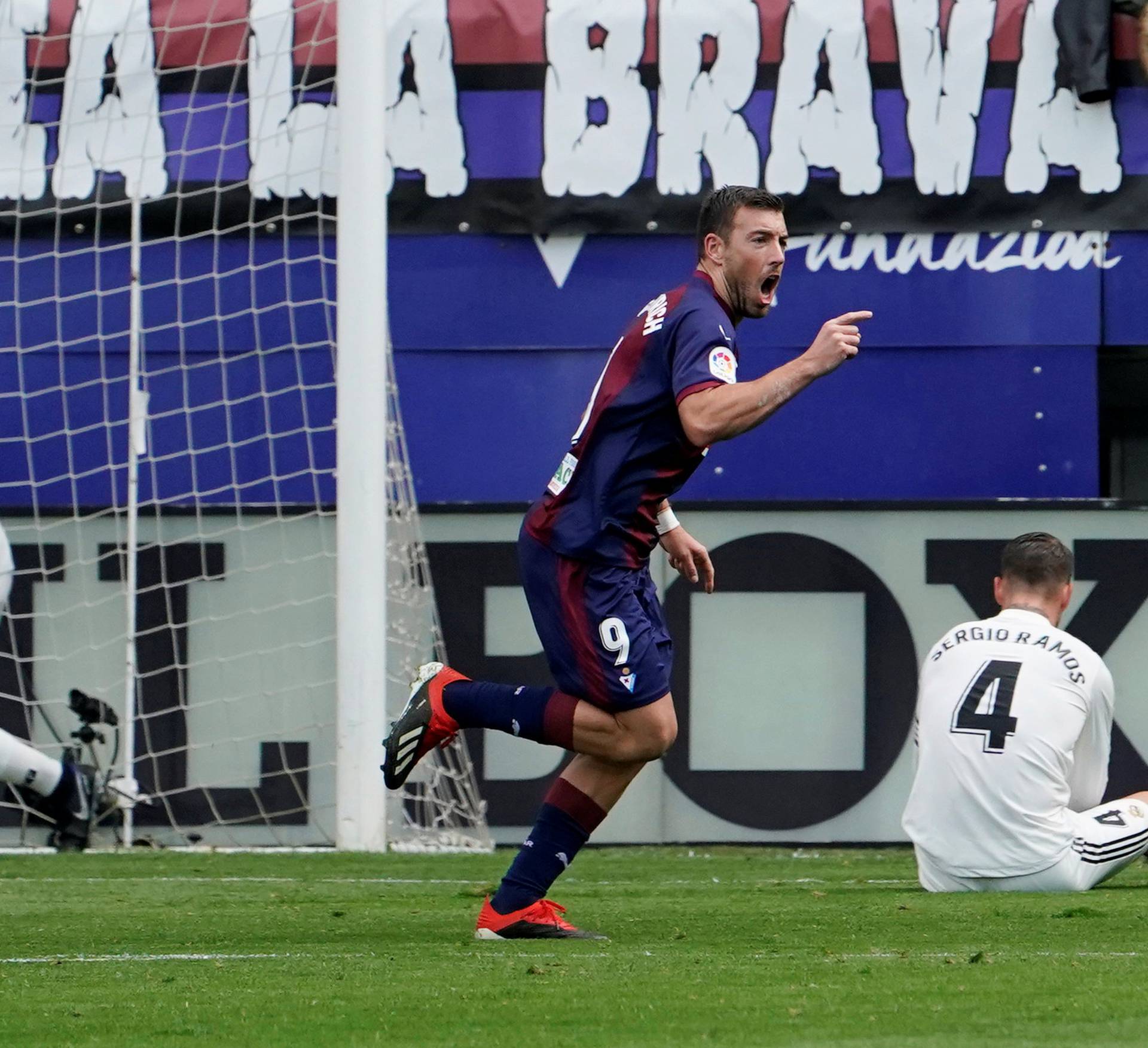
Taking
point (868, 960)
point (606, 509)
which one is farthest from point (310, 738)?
point (868, 960)

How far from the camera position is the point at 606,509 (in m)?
4.25

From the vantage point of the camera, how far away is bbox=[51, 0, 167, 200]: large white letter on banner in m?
9.51

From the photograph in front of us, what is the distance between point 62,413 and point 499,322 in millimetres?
2048

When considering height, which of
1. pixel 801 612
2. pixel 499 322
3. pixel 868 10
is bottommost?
pixel 801 612

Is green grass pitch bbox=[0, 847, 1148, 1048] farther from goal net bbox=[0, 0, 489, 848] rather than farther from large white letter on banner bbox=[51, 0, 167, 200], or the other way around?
large white letter on banner bbox=[51, 0, 167, 200]

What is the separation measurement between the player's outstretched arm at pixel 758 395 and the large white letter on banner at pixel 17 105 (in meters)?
6.28

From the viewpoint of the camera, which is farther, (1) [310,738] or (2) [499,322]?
(2) [499,322]

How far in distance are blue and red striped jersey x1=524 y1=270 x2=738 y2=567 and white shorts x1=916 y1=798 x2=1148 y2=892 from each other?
1.70 m

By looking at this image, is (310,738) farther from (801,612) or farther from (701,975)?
(701,975)

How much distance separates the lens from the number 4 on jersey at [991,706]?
532cm

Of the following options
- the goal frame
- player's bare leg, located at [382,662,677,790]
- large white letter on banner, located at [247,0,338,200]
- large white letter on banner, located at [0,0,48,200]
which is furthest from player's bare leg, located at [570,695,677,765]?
large white letter on banner, located at [0,0,48,200]

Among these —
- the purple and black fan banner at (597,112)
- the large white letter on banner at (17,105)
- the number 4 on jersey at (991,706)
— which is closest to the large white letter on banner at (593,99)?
the purple and black fan banner at (597,112)

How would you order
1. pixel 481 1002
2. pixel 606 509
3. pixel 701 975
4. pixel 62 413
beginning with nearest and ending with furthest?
pixel 481 1002, pixel 701 975, pixel 606 509, pixel 62 413

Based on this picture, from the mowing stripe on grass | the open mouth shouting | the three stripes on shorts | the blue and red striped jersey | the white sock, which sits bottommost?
the mowing stripe on grass
